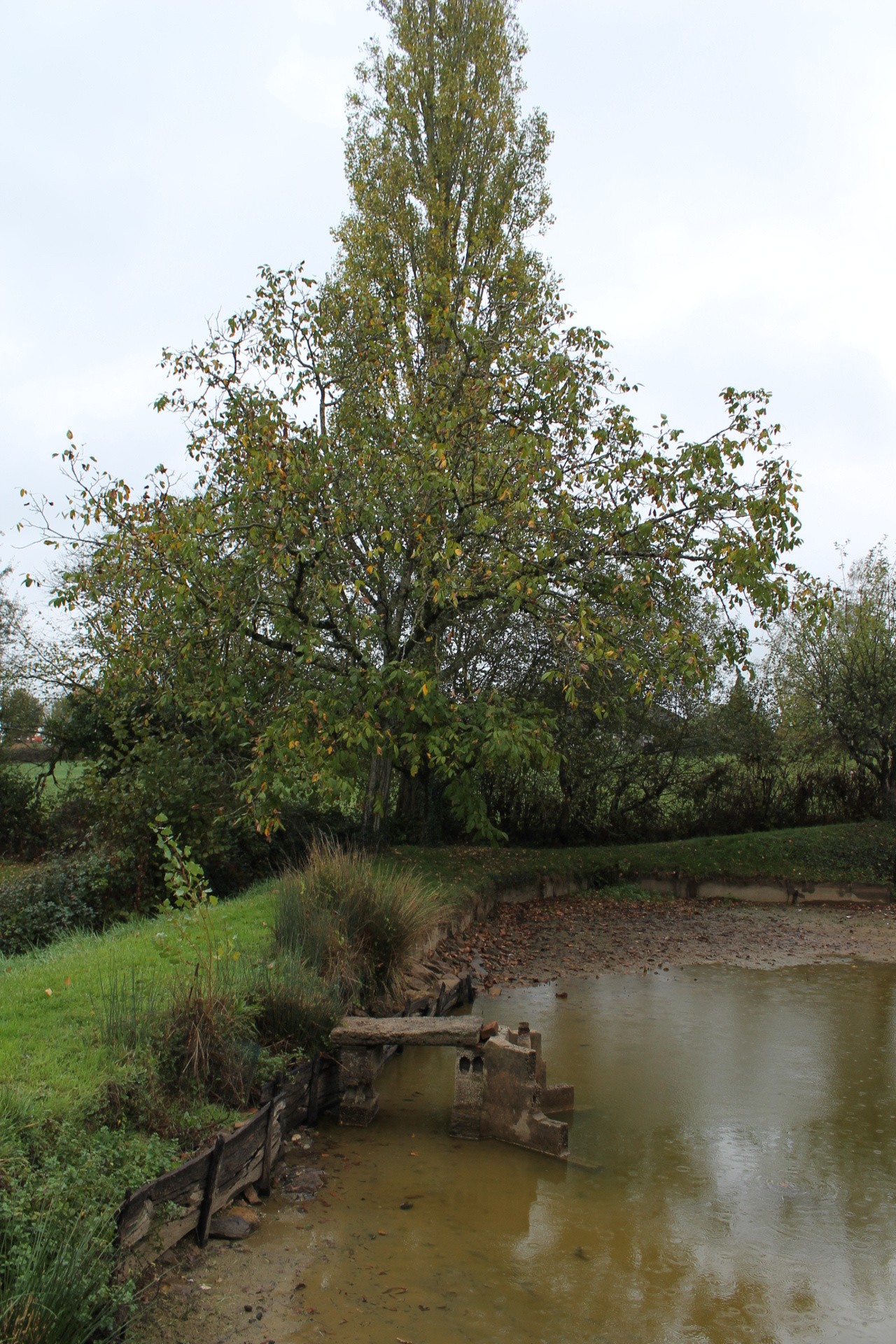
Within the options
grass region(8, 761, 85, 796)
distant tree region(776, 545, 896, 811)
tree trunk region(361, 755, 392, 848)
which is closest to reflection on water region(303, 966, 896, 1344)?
tree trunk region(361, 755, 392, 848)

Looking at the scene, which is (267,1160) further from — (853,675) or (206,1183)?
(853,675)

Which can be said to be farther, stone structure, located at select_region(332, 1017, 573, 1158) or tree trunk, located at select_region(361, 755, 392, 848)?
tree trunk, located at select_region(361, 755, 392, 848)

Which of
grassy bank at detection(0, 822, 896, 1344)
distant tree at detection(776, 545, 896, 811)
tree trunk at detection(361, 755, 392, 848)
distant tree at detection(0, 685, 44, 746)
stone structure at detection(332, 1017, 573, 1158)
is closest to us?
grassy bank at detection(0, 822, 896, 1344)

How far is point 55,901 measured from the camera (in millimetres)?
11453

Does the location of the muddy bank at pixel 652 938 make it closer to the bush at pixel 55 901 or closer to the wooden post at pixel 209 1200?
the bush at pixel 55 901

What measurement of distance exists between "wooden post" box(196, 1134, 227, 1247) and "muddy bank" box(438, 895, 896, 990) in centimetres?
541

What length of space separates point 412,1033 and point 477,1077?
0.49 metres

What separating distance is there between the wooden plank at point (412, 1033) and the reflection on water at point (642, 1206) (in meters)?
0.52

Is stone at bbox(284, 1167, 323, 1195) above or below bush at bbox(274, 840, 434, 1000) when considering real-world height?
below

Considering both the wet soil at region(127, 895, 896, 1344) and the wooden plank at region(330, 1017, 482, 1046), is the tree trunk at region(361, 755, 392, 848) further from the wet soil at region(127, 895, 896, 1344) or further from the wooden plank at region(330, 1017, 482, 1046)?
A: the wooden plank at region(330, 1017, 482, 1046)

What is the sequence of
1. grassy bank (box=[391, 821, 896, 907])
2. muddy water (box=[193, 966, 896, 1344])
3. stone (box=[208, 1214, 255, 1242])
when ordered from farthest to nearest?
grassy bank (box=[391, 821, 896, 907]) < stone (box=[208, 1214, 255, 1242]) < muddy water (box=[193, 966, 896, 1344])

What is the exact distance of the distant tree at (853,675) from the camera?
17.8m

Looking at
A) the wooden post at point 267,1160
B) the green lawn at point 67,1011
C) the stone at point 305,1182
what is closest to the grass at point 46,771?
the green lawn at point 67,1011

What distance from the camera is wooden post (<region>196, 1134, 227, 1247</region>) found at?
178 inches
